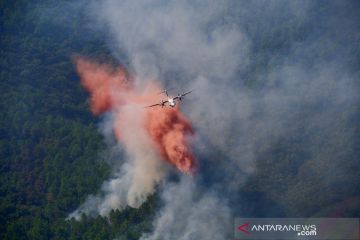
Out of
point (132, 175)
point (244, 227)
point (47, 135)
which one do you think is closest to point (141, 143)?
point (132, 175)

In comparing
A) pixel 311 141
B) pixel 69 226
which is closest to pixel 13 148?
pixel 69 226

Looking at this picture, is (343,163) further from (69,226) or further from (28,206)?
(28,206)

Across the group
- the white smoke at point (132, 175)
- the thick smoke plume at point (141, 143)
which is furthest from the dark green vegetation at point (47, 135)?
the thick smoke plume at point (141, 143)

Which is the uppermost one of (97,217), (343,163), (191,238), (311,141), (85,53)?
(85,53)

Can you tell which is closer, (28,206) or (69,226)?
(69,226)

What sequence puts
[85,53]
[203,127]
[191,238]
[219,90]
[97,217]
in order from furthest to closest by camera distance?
[85,53] → [219,90] → [203,127] → [97,217] → [191,238]

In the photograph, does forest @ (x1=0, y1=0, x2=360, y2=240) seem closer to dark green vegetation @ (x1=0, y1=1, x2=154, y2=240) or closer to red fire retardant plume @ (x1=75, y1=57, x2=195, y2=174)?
dark green vegetation @ (x1=0, y1=1, x2=154, y2=240)

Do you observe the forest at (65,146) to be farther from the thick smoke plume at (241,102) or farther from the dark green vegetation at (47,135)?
the thick smoke plume at (241,102)

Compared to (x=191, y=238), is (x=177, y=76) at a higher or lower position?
higher
